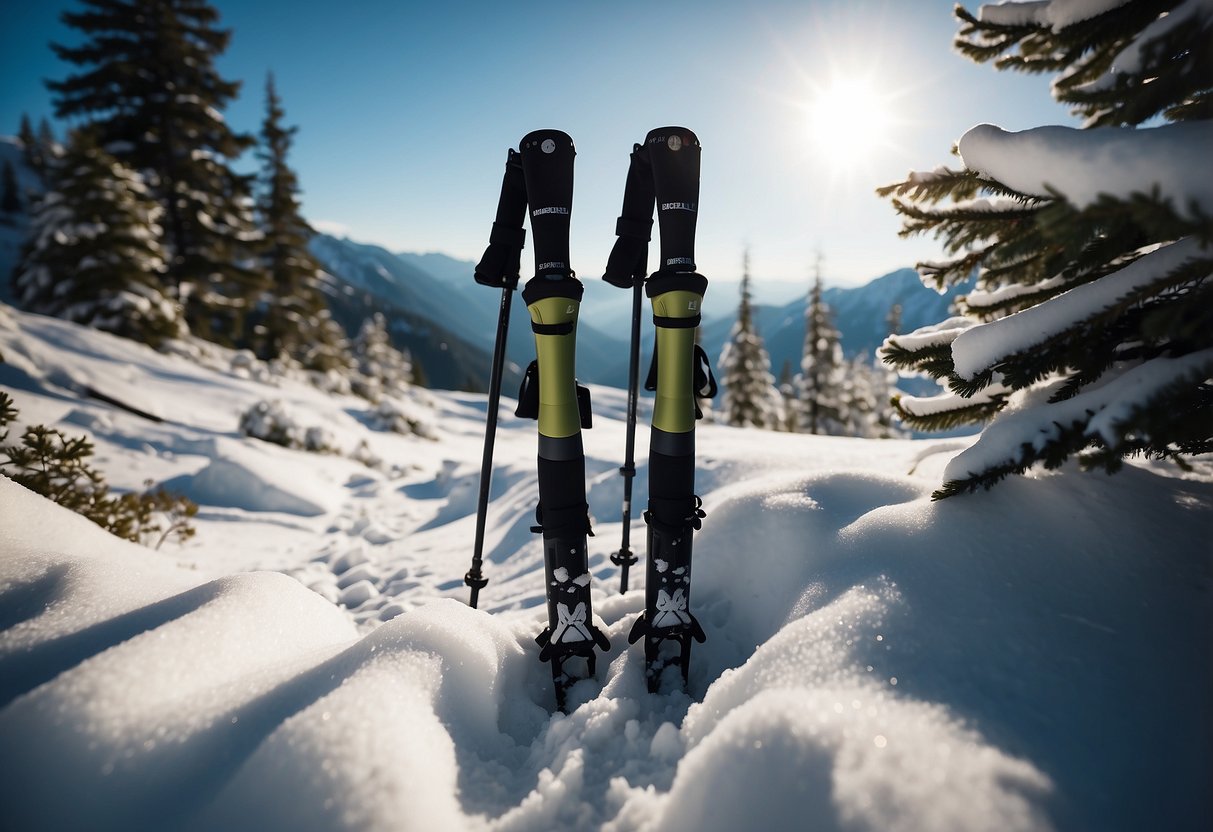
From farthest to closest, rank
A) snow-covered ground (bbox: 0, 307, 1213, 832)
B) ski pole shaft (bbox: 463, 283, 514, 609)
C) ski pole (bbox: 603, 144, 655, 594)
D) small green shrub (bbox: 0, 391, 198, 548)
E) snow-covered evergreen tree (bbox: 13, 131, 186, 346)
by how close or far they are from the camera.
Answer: snow-covered evergreen tree (bbox: 13, 131, 186, 346) < small green shrub (bbox: 0, 391, 198, 548) < ski pole shaft (bbox: 463, 283, 514, 609) < ski pole (bbox: 603, 144, 655, 594) < snow-covered ground (bbox: 0, 307, 1213, 832)

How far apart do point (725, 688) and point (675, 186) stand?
191cm

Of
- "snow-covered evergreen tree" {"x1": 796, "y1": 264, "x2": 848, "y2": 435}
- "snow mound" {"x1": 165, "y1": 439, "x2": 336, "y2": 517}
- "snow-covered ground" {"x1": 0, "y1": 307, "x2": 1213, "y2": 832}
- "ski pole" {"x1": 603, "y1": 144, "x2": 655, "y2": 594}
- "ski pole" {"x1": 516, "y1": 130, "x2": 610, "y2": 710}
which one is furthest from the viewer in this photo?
"snow-covered evergreen tree" {"x1": 796, "y1": 264, "x2": 848, "y2": 435}

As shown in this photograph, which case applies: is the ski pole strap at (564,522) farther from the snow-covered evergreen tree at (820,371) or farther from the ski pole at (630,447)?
the snow-covered evergreen tree at (820,371)

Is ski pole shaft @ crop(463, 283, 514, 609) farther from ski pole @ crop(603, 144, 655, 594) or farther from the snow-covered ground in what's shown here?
ski pole @ crop(603, 144, 655, 594)

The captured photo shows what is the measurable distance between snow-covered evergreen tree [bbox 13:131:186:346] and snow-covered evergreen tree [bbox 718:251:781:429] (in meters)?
21.5

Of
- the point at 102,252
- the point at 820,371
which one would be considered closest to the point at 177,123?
the point at 102,252

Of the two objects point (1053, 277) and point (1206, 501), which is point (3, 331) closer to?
point (1053, 277)

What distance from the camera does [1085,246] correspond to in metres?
1.61

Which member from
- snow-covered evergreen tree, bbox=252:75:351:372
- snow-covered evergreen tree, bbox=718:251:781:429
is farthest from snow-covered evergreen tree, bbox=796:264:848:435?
→ snow-covered evergreen tree, bbox=252:75:351:372

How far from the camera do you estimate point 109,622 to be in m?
1.67

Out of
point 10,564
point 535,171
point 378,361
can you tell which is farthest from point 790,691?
point 378,361

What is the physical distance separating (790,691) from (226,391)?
1122 cm

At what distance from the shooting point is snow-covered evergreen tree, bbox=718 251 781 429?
24.6 metres

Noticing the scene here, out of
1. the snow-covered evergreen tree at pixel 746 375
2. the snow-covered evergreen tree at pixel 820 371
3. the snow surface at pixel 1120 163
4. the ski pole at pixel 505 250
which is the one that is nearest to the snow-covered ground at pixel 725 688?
the ski pole at pixel 505 250
